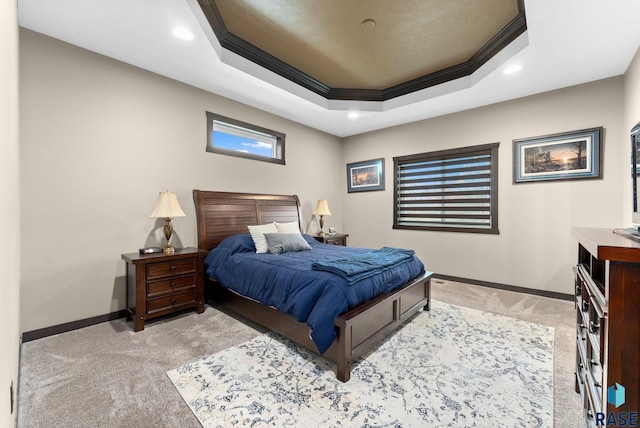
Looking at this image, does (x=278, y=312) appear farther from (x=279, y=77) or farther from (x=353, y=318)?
(x=279, y=77)

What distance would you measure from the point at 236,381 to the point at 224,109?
3.43m

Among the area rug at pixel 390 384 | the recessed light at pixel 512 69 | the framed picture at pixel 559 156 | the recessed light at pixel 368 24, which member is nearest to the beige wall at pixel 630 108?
the framed picture at pixel 559 156

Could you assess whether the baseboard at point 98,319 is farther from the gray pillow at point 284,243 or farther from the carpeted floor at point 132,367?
the gray pillow at point 284,243

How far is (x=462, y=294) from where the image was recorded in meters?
3.84

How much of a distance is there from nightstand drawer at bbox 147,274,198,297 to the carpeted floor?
338mm

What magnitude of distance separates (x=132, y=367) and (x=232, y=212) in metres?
2.21

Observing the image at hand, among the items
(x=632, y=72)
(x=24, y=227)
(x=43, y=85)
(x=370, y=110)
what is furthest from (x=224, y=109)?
(x=632, y=72)

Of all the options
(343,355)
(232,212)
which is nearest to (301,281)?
(343,355)

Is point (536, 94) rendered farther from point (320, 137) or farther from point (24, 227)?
point (24, 227)

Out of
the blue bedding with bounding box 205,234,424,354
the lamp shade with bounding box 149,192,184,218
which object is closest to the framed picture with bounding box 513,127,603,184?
the blue bedding with bounding box 205,234,424,354

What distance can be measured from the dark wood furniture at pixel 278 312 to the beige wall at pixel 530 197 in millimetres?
1657

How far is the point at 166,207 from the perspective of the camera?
3.02m

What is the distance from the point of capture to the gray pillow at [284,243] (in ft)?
11.1

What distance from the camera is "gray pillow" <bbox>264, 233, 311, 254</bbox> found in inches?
133
